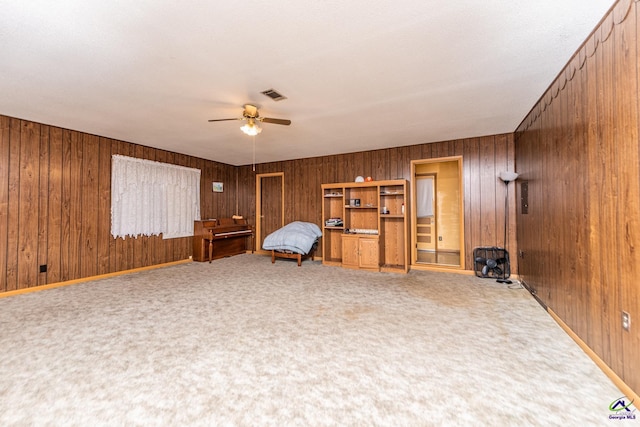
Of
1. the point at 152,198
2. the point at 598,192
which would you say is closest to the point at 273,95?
the point at 598,192

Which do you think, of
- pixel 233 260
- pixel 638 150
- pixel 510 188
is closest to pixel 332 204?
pixel 233 260

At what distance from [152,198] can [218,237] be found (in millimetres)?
1551

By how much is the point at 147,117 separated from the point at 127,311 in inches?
101

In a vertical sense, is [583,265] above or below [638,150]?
below

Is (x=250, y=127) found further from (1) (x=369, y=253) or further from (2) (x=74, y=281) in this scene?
(2) (x=74, y=281)

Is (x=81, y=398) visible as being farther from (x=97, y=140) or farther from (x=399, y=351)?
(x=97, y=140)

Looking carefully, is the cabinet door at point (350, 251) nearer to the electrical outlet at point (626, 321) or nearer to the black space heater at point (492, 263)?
the black space heater at point (492, 263)

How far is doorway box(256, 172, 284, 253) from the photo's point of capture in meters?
6.92

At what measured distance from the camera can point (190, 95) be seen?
119 inches

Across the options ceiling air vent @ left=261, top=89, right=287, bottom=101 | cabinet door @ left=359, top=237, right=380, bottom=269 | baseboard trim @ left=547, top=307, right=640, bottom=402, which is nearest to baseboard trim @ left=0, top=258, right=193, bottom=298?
cabinet door @ left=359, top=237, right=380, bottom=269

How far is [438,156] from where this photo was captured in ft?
16.6

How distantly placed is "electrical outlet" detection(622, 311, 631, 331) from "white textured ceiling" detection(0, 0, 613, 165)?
77.6 inches

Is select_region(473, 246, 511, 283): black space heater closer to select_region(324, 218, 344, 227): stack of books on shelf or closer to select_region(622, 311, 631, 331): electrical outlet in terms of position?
select_region(324, 218, 344, 227): stack of books on shelf

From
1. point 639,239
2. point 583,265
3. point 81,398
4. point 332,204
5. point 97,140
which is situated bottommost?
point 81,398
